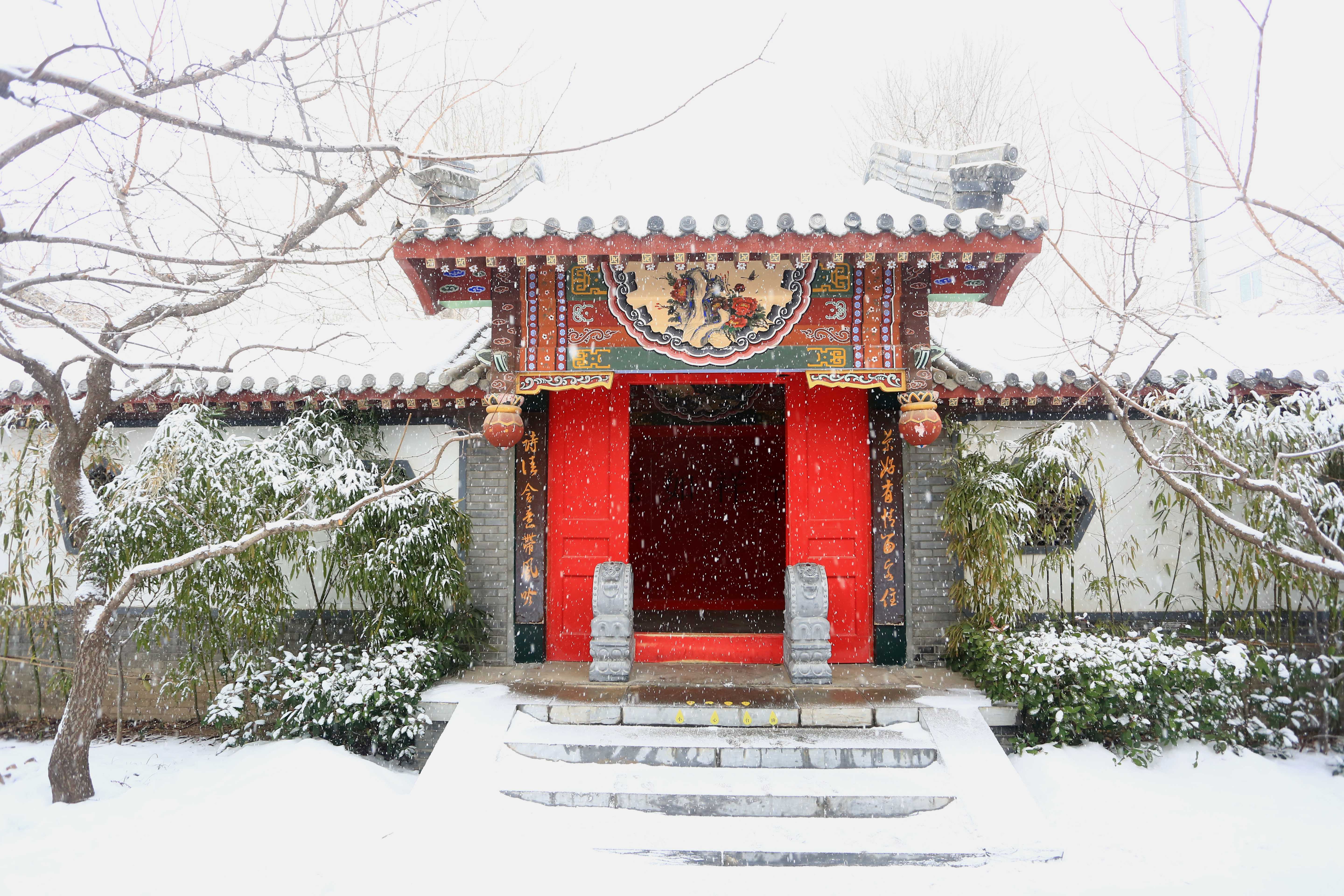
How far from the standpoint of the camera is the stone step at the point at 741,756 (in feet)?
15.0

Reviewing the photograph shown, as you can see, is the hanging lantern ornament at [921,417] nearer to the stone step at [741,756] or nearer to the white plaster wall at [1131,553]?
the white plaster wall at [1131,553]

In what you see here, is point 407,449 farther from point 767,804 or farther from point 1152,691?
point 1152,691

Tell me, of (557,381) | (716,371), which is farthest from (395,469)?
(716,371)

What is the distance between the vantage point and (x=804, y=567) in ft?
18.0

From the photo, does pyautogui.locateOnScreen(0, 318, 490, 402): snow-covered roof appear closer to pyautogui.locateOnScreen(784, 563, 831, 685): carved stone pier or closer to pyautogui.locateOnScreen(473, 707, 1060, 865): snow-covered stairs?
pyautogui.locateOnScreen(473, 707, 1060, 865): snow-covered stairs

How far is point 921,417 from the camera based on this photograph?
5.14 m

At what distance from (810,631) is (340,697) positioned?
3.13 m

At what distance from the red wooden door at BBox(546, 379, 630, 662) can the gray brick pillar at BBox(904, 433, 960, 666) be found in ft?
7.17

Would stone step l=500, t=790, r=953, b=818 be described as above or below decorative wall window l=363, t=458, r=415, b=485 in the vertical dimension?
below

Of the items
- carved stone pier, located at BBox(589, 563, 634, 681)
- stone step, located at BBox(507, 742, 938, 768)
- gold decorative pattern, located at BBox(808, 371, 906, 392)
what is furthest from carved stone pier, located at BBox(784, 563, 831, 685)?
gold decorative pattern, located at BBox(808, 371, 906, 392)

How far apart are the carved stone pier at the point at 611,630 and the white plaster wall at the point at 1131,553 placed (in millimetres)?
2977

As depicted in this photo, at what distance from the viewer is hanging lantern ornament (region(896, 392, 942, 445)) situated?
202 inches

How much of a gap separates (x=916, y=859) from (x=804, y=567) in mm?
2035

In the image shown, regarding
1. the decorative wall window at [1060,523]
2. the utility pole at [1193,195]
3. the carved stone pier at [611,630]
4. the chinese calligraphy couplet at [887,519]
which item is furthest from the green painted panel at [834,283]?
the utility pole at [1193,195]
